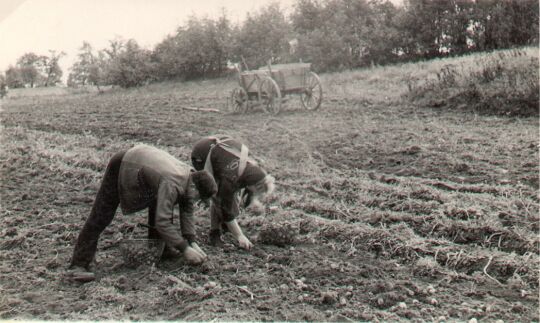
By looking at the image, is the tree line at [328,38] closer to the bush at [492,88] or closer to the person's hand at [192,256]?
the bush at [492,88]

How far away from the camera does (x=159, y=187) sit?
3.62 meters

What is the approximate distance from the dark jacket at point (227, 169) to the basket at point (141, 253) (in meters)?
0.61

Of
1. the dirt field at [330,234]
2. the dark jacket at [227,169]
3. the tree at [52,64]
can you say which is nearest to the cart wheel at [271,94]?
the dirt field at [330,234]

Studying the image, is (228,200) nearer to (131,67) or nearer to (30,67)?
(30,67)

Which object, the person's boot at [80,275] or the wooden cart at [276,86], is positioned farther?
the wooden cart at [276,86]

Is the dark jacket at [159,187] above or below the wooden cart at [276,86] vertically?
below

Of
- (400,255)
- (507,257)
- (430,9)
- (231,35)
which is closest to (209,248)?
(400,255)

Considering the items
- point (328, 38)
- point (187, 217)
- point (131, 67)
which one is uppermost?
point (328, 38)

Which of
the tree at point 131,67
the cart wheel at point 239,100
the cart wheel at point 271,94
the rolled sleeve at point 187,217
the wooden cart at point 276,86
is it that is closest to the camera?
the rolled sleeve at point 187,217

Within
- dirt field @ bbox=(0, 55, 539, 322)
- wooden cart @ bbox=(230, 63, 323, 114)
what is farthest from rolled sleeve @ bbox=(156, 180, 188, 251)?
wooden cart @ bbox=(230, 63, 323, 114)

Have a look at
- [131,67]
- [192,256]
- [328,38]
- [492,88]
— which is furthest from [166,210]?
[131,67]

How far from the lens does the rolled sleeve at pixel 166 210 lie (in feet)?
11.7

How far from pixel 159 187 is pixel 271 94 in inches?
301

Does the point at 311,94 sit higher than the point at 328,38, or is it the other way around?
→ the point at 328,38
